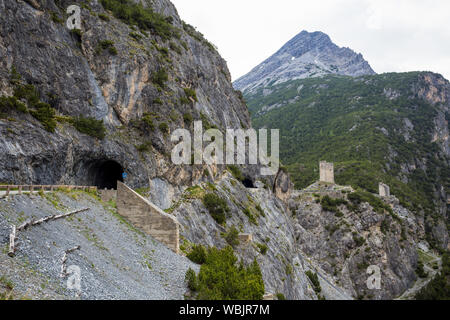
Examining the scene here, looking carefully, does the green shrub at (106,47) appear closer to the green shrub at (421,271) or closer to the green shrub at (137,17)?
the green shrub at (137,17)

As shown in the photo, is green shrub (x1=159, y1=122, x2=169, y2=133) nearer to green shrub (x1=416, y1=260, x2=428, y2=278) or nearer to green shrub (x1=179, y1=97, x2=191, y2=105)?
green shrub (x1=179, y1=97, x2=191, y2=105)

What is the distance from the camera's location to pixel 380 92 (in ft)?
573

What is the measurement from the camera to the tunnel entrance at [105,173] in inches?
1086

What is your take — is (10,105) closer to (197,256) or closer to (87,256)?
(87,256)

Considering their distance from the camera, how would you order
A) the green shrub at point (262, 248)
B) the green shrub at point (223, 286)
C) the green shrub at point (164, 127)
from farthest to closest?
the green shrub at point (262, 248), the green shrub at point (164, 127), the green shrub at point (223, 286)

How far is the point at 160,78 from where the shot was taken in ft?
107

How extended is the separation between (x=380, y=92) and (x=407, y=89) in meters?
12.4

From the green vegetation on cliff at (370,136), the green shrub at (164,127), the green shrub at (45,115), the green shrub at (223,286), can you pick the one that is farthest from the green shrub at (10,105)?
the green vegetation on cliff at (370,136)

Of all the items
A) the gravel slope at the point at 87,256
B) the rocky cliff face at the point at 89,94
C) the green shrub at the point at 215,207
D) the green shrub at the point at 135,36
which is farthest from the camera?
the green shrub at the point at 135,36

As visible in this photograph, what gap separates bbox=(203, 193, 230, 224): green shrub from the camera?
31.0 metres

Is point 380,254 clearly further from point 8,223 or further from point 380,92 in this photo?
point 380,92

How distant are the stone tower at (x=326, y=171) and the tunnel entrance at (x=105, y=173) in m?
72.0

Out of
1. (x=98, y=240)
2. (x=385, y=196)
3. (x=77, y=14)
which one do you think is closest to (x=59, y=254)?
(x=98, y=240)

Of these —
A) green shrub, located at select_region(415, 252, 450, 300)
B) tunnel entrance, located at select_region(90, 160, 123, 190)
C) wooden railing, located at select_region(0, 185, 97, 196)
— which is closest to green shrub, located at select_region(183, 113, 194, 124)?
tunnel entrance, located at select_region(90, 160, 123, 190)
